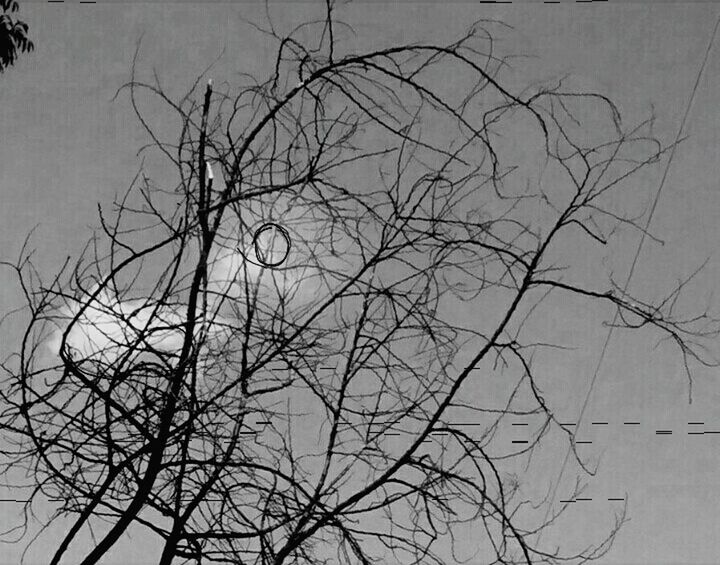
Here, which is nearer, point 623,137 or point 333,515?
point 333,515

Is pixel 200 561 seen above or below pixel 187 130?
below

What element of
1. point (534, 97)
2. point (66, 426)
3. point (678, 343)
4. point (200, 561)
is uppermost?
point (534, 97)

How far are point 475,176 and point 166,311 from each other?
0.54 meters

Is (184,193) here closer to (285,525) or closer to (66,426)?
(66,426)

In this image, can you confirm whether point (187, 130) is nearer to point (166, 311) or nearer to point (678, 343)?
point (166, 311)

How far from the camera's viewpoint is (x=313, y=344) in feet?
4.63

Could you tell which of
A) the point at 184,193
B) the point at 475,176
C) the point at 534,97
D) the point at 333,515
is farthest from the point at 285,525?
the point at 534,97

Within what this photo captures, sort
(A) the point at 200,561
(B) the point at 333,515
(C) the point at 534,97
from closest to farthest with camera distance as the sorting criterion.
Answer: (B) the point at 333,515 → (A) the point at 200,561 → (C) the point at 534,97

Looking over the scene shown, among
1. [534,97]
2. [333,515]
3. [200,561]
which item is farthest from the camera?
[534,97]

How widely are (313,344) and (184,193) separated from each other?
0.31 meters

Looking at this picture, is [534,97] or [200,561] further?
[534,97]

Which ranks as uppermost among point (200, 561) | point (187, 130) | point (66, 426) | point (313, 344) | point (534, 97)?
point (534, 97)

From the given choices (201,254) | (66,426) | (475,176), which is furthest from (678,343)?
(66,426)

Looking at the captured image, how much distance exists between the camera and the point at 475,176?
156 centimetres
